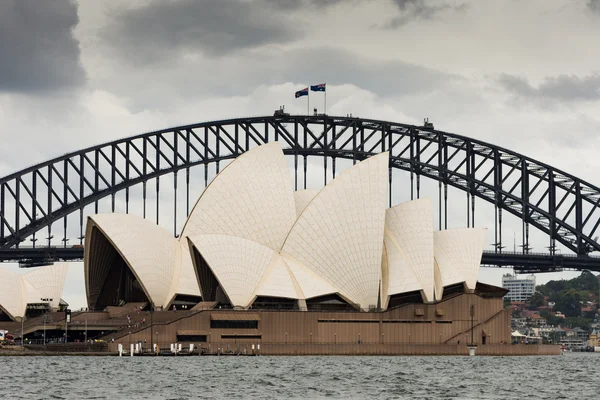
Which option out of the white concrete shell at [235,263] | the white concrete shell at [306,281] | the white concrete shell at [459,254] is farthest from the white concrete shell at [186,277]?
the white concrete shell at [459,254]

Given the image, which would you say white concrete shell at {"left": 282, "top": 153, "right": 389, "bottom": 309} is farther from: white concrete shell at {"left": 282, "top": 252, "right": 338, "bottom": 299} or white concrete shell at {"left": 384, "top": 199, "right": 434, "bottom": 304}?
white concrete shell at {"left": 384, "top": 199, "right": 434, "bottom": 304}

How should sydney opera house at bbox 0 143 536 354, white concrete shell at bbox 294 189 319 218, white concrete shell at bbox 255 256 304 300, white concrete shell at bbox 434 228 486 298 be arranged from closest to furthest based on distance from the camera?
sydney opera house at bbox 0 143 536 354 → white concrete shell at bbox 255 256 304 300 → white concrete shell at bbox 434 228 486 298 → white concrete shell at bbox 294 189 319 218

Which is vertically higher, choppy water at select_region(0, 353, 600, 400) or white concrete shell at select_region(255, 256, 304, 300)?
white concrete shell at select_region(255, 256, 304, 300)

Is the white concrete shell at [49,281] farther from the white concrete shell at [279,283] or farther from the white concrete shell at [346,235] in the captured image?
the white concrete shell at [346,235]

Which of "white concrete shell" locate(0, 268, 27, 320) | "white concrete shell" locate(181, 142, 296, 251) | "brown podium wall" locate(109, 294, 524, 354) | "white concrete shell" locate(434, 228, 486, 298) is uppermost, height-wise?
"white concrete shell" locate(181, 142, 296, 251)

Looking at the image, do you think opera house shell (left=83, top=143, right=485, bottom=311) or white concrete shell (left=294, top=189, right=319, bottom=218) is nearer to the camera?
opera house shell (left=83, top=143, right=485, bottom=311)

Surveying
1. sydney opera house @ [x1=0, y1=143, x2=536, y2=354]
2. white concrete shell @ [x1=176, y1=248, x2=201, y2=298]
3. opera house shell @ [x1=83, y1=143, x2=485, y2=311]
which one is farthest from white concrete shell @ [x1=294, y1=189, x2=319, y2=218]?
white concrete shell @ [x1=176, y1=248, x2=201, y2=298]

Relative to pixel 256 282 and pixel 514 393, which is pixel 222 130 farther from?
pixel 514 393

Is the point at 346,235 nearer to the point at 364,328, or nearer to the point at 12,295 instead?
the point at 364,328
